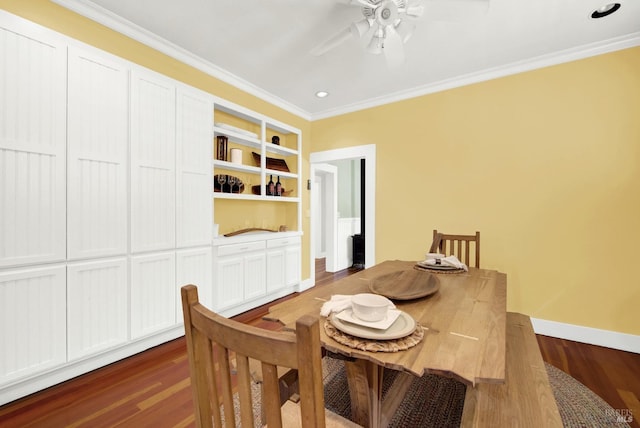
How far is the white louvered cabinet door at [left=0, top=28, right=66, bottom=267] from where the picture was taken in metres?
1.60

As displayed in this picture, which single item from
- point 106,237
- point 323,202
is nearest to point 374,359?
point 106,237

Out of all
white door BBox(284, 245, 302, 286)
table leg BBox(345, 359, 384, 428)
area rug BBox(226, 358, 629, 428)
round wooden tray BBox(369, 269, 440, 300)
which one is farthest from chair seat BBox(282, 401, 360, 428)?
white door BBox(284, 245, 302, 286)

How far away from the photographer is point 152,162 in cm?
226

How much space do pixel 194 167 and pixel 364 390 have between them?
92.2 inches

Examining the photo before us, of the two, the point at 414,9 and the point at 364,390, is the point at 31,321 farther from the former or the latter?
the point at 414,9

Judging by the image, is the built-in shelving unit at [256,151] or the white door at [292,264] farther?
the white door at [292,264]

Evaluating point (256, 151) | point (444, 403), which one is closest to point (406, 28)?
point (256, 151)

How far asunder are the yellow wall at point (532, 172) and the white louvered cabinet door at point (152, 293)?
1.70m

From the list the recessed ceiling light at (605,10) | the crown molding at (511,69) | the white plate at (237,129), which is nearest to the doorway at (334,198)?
the crown molding at (511,69)

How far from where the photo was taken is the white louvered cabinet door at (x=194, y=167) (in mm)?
2461

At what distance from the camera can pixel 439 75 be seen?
294 cm

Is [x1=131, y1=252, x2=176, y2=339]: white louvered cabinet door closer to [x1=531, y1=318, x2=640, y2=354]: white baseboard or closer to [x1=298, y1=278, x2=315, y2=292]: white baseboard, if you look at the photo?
[x1=298, y1=278, x2=315, y2=292]: white baseboard

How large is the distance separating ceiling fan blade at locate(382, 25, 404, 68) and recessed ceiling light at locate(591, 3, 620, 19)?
147cm

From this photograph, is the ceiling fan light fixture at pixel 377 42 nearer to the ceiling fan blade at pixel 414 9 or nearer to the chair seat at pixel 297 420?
the ceiling fan blade at pixel 414 9
